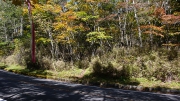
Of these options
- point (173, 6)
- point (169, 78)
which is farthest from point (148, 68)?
point (173, 6)

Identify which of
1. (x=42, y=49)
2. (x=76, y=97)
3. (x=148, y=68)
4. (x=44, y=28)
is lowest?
(x=76, y=97)

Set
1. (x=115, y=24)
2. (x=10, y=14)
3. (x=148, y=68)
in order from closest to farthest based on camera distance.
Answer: (x=148, y=68) < (x=115, y=24) < (x=10, y=14)

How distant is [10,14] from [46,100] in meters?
31.1

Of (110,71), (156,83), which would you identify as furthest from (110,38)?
(156,83)

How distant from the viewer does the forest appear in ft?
42.2

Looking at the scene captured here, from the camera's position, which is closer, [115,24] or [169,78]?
[169,78]

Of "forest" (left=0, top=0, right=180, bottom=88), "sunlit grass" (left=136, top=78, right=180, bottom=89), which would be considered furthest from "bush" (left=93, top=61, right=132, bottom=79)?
"sunlit grass" (left=136, top=78, right=180, bottom=89)

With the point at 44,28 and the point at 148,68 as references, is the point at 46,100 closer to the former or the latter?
the point at 148,68

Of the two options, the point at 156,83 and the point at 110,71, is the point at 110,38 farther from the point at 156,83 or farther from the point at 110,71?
the point at 156,83

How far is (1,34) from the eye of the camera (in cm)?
3753

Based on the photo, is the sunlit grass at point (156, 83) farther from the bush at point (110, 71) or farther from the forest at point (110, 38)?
the bush at point (110, 71)

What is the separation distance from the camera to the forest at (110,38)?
1287cm

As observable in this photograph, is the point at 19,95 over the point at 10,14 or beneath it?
beneath

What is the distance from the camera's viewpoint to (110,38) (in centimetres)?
1994
